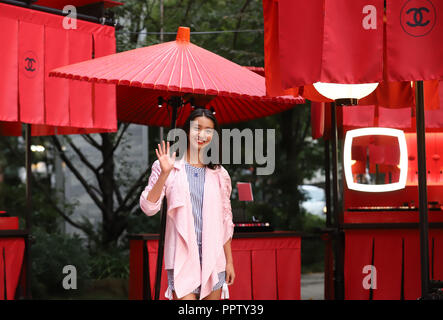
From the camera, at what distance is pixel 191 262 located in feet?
16.3

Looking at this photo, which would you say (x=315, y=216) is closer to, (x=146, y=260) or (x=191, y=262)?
(x=146, y=260)

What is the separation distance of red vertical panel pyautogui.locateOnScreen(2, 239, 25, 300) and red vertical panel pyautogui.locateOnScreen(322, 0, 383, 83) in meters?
4.97

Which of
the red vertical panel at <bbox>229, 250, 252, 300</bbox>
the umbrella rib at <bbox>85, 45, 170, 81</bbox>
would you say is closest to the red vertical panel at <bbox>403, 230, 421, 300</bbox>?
the red vertical panel at <bbox>229, 250, 252, 300</bbox>

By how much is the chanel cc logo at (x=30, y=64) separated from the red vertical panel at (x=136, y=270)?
2498 millimetres

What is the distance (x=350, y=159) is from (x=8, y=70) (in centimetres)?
526

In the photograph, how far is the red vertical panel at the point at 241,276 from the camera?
8938 mm

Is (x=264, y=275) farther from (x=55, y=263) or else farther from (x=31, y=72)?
(x=55, y=263)

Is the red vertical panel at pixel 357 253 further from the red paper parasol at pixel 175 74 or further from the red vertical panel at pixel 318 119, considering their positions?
the red paper parasol at pixel 175 74

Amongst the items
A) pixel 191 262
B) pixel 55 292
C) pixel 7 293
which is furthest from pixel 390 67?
pixel 55 292

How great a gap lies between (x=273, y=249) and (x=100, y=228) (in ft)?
23.1

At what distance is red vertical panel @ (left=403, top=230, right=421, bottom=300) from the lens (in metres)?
9.22

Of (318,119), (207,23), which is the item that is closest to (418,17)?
(318,119)

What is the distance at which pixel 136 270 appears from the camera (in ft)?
Result: 29.3

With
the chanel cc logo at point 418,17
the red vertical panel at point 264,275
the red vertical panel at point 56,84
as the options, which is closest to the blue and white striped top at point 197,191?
the chanel cc logo at point 418,17
